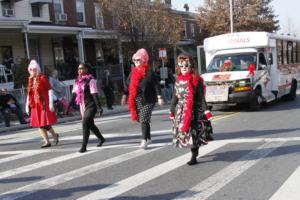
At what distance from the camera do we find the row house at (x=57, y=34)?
2423 centimetres

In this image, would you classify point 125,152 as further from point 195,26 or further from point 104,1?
point 195,26

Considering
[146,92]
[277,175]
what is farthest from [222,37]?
[277,175]

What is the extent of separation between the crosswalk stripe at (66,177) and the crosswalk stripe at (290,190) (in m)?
2.93

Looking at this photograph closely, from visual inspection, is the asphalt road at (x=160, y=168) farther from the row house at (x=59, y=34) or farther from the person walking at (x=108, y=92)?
the row house at (x=59, y=34)

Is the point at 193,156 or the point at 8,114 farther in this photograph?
the point at 8,114

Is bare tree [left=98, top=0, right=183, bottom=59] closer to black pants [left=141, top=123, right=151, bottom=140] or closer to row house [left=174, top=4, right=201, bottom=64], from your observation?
row house [left=174, top=4, right=201, bottom=64]

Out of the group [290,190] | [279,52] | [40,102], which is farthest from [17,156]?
[279,52]

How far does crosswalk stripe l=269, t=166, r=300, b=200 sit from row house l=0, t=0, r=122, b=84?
17687mm

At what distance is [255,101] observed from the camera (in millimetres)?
14406

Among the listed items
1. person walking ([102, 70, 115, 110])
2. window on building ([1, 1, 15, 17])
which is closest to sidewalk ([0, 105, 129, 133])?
person walking ([102, 70, 115, 110])

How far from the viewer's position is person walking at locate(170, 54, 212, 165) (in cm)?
732

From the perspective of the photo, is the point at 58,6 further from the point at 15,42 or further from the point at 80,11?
the point at 15,42

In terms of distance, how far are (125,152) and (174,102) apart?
73.1 inches

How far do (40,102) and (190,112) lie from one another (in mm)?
4018
